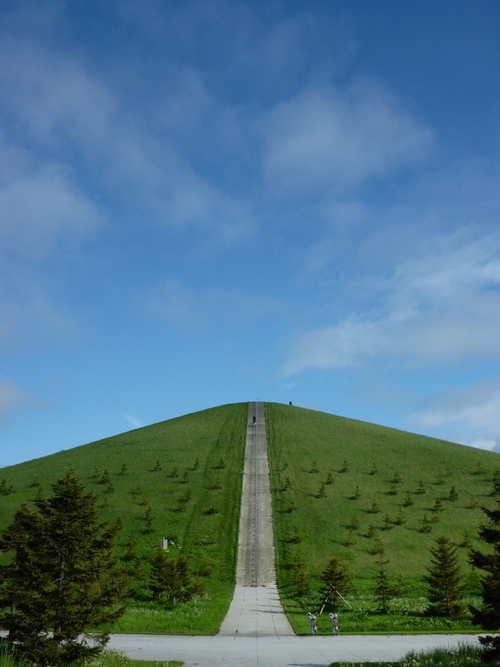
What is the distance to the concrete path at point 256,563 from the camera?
3309cm

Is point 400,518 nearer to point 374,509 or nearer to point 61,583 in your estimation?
point 374,509

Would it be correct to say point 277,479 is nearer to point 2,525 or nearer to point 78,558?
point 2,525

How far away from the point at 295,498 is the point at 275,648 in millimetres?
45332

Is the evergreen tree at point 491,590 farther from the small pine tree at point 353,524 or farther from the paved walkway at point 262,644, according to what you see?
the small pine tree at point 353,524

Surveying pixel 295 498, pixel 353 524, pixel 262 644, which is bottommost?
pixel 262 644

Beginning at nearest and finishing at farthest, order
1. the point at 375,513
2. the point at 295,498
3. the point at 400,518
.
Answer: the point at 400,518, the point at 375,513, the point at 295,498

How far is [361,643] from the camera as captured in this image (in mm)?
26406

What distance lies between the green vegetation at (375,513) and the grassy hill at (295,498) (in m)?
0.20

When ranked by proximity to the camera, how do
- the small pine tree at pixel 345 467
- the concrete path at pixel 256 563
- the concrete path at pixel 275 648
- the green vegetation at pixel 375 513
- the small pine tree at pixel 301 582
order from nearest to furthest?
the concrete path at pixel 275 648, the concrete path at pixel 256 563, the green vegetation at pixel 375 513, the small pine tree at pixel 301 582, the small pine tree at pixel 345 467

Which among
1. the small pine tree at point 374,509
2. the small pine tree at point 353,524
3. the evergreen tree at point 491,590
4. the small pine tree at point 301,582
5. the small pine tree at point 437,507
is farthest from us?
the small pine tree at point 437,507

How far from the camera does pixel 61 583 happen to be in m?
18.8

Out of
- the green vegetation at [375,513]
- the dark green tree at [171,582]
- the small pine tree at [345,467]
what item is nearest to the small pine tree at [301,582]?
the green vegetation at [375,513]

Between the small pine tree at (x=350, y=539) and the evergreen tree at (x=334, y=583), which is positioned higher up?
the small pine tree at (x=350, y=539)

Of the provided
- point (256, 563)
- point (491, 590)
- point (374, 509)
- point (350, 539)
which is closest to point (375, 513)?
point (374, 509)
